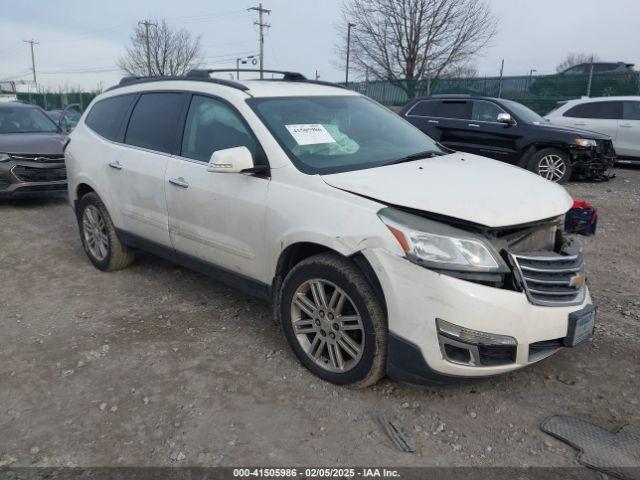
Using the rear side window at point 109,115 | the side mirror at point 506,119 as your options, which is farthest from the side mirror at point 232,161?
the side mirror at point 506,119

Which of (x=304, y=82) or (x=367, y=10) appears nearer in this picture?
(x=304, y=82)

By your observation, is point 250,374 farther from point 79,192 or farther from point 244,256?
point 79,192

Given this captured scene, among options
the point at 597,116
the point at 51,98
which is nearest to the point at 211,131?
the point at 597,116

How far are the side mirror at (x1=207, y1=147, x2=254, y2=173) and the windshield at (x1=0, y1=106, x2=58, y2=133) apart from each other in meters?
7.05

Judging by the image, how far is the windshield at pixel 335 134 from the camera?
3.23 m

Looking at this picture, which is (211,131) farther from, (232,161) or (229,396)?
(229,396)

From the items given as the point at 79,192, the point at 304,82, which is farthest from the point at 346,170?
the point at 79,192

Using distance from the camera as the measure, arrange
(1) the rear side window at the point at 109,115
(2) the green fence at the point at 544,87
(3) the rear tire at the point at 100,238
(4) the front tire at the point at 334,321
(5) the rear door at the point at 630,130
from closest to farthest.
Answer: (4) the front tire at the point at 334,321 < (1) the rear side window at the point at 109,115 < (3) the rear tire at the point at 100,238 < (5) the rear door at the point at 630,130 < (2) the green fence at the point at 544,87

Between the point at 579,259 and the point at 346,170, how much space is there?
1414 millimetres

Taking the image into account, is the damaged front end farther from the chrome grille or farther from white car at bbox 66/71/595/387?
the chrome grille

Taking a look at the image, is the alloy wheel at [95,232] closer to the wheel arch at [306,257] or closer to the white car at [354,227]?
the white car at [354,227]

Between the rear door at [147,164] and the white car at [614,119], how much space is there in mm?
9751

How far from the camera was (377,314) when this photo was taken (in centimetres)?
270

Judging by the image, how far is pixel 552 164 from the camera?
9.23 m
